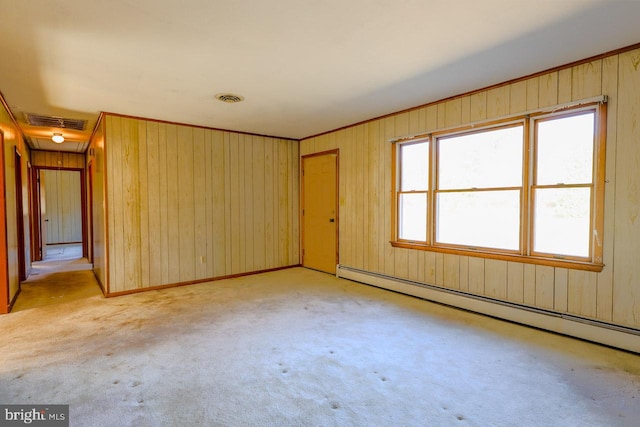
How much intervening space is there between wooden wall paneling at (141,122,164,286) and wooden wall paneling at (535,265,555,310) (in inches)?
185

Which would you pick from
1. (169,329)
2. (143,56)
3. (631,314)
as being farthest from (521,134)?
(169,329)

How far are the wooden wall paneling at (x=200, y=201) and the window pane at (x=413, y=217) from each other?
9.79 ft

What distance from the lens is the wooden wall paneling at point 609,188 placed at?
9.02 feet

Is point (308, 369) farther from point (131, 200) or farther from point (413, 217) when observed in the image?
point (131, 200)

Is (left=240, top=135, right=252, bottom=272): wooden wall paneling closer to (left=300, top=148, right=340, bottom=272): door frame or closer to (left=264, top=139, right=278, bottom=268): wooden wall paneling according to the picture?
(left=264, top=139, right=278, bottom=268): wooden wall paneling

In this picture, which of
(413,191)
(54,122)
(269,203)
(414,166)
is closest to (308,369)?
(413,191)

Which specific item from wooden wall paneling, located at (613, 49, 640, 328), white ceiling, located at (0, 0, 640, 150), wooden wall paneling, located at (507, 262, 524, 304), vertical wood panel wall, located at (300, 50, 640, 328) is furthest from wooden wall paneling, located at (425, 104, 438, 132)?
wooden wall paneling, located at (507, 262, 524, 304)

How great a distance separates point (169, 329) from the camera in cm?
321

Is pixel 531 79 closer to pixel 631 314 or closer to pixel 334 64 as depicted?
pixel 334 64

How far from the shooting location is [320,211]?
233 inches

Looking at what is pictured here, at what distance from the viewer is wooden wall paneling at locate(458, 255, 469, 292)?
3762 mm

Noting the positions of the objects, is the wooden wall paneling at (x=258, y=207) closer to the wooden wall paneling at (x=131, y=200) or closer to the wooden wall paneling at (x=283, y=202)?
the wooden wall paneling at (x=283, y=202)

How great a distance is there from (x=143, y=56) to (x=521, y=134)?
143 inches

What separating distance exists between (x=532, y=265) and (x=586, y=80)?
5.69ft
